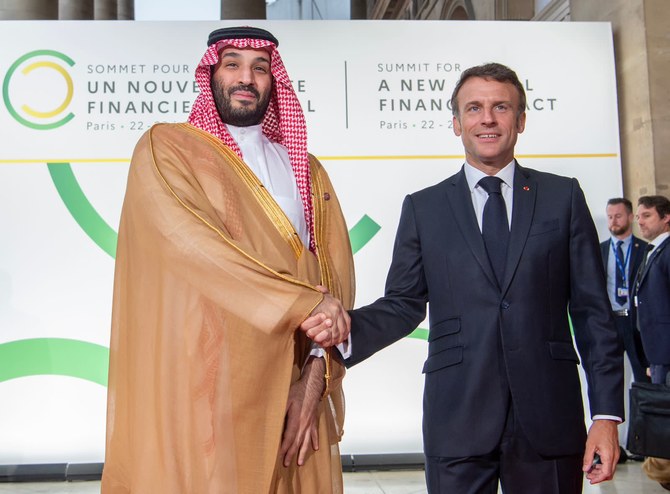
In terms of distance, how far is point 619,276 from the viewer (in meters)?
5.77

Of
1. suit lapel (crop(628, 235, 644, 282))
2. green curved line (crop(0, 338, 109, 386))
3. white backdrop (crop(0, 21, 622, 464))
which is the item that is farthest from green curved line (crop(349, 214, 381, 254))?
green curved line (crop(0, 338, 109, 386))

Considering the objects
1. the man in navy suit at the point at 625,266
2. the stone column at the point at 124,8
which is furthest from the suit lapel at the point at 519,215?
the stone column at the point at 124,8

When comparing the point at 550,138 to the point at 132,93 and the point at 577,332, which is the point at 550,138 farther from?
the point at 577,332

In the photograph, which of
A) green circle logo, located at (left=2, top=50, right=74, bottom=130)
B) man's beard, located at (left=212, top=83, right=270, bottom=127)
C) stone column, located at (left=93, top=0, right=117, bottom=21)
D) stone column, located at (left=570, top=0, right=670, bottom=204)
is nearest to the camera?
man's beard, located at (left=212, top=83, right=270, bottom=127)

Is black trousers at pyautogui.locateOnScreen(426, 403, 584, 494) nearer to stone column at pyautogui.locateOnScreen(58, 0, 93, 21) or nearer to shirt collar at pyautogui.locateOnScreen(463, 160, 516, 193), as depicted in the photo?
shirt collar at pyautogui.locateOnScreen(463, 160, 516, 193)

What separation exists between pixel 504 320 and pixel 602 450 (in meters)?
0.40

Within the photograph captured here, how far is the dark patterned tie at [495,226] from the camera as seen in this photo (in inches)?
86.8

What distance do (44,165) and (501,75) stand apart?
414cm

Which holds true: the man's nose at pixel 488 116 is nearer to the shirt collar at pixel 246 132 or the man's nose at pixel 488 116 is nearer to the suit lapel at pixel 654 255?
the shirt collar at pixel 246 132

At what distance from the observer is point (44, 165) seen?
5.63m

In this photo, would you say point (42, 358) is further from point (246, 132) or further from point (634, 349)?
point (634, 349)

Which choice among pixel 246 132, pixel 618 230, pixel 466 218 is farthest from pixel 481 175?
pixel 618 230

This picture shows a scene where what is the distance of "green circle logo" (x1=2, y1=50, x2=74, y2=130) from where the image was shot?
5.63 metres

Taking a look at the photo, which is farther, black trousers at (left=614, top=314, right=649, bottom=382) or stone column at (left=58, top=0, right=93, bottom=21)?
stone column at (left=58, top=0, right=93, bottom=21)
